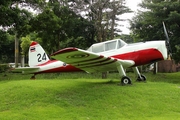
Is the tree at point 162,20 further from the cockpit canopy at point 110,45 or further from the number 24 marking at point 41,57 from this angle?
the number 24 marking at point 41,57

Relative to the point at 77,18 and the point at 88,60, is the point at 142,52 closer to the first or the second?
the point at 88,60

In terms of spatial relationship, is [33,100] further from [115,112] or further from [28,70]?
[28,70]

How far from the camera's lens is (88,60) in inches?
321

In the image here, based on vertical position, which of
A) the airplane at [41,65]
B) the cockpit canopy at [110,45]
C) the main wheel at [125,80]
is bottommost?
the main wheel at [125,80]

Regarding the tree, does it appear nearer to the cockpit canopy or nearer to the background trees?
the background trees

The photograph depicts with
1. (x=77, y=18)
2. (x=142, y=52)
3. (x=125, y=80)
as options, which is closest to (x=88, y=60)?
(x=125, y=80)

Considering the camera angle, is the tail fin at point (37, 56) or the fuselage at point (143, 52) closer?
the fuselage at point (143, 52)

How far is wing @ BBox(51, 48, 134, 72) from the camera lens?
6812mm

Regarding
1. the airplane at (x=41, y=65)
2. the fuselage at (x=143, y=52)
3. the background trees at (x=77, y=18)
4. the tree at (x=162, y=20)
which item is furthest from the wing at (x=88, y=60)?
the tree at (x=162, y=20)

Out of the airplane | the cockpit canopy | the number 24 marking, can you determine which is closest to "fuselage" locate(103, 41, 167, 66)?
the cockpit canopy

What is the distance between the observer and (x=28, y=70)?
1138cm

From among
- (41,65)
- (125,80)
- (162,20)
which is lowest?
(125,80)

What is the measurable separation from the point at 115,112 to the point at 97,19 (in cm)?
1226

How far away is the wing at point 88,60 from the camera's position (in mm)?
6812
